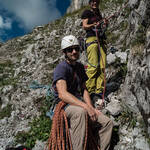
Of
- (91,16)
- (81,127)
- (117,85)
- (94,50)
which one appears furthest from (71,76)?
(91,16)

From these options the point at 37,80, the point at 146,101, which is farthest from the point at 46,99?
the point at 146,101

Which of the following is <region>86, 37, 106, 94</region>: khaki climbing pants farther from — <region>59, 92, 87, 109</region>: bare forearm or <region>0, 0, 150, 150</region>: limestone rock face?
<region>59, 92, 87, 109</region>: bare forearm

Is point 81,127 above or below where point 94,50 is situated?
below

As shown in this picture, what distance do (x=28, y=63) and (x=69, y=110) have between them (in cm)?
857

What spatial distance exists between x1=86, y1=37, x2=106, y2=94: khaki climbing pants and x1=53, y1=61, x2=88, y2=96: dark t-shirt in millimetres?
895

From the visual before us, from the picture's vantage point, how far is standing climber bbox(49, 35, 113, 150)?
10.2 feet

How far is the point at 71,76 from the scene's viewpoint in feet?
12.3

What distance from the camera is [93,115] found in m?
3.27

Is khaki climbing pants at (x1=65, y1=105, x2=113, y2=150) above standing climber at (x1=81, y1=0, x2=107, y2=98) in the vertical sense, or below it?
below

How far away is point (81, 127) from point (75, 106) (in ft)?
1.39

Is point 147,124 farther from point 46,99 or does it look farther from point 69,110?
point 46,99

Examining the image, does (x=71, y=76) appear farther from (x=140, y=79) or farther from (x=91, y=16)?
(x=91, y=16)

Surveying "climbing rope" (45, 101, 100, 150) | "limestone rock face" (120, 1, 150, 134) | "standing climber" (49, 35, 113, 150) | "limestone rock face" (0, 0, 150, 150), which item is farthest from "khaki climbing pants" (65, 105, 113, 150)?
"limestone rock face" (120, 1, 150, 134)

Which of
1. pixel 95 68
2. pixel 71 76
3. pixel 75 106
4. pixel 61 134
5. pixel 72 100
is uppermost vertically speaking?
pixel 95 68
